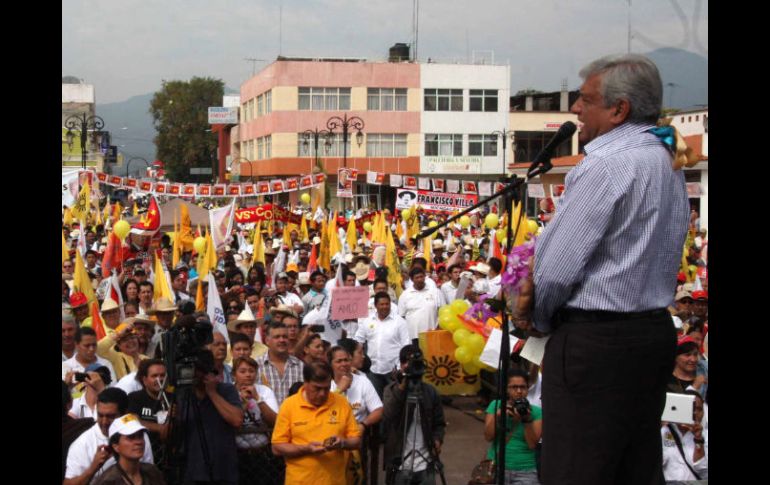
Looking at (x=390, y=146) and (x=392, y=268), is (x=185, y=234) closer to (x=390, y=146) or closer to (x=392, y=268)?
(x=392, y=268)

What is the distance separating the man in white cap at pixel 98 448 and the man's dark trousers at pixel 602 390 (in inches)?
132

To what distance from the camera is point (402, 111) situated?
197 feet

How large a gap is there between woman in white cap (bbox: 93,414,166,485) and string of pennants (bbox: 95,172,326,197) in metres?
20.3

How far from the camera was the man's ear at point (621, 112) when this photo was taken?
270cm

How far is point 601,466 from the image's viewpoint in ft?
8.55

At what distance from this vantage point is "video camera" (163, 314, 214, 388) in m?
4.91

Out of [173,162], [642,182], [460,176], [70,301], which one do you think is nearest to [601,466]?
[642,182]

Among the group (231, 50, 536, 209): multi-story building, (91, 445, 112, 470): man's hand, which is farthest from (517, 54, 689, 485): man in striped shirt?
(231, 50, 536, 209): multi-story building

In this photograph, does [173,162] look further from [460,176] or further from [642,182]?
[642,182]

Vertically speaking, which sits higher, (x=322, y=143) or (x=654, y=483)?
(x=322, y=143)

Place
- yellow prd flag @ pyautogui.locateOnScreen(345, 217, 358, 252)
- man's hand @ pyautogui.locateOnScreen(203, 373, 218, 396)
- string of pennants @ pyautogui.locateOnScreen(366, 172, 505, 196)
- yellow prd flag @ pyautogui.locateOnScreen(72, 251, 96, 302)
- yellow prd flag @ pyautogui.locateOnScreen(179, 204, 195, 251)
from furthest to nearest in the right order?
string of pennants @ pyautogui.locateOnScreen(366, 172, 505, 196), yellow prd flag @ pyautogui.locateOnScreen(345, 217, 358, 252), yellow prd flag @ pyautogui.locateOnScreen(179, 204, 195, 251), yellow prd flag @ pyautogui.locateOnScreen(72, 251, 96, 302), man's hand @ pyautogui.locateOnScreen(203, 373, 218, 396)

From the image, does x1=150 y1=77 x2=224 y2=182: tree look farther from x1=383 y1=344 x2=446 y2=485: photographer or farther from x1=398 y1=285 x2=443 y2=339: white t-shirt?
x1=383 y1=344 x2=446 y2=485: photographer

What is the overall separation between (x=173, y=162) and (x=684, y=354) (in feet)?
315

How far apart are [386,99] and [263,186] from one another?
32381 millimetres
